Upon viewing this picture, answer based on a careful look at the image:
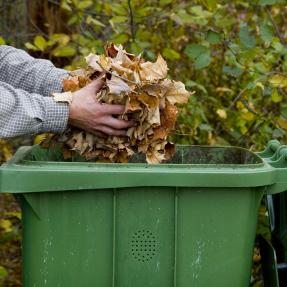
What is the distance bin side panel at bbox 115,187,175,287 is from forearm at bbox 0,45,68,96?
0.74 m

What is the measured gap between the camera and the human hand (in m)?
2.15

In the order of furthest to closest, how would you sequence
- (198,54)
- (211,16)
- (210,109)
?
1. (210,109)
2. (211,16)
3. (198,54)

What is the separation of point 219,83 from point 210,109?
0.28 meters

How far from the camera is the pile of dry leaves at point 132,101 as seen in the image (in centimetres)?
215

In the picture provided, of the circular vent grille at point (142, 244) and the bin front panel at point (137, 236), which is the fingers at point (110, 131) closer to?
the bin front panel at point (137, 236)

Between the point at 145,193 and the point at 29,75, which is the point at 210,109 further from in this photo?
the point at 145,193

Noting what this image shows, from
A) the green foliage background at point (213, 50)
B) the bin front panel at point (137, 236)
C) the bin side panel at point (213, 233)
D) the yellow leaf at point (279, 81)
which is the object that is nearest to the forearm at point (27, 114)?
the bin front panel at point (137, 236)

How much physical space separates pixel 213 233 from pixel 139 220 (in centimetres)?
25

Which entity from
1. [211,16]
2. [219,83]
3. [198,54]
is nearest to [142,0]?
[211,16]

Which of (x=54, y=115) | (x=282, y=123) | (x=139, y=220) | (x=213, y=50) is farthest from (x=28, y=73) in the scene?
(x=213, y=50)

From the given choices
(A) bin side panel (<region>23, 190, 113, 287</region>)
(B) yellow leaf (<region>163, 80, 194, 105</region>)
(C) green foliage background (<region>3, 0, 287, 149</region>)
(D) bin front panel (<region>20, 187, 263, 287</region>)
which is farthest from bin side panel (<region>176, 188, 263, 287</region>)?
(C) green foliage background (<region>3, 0, 287, 149</region>)

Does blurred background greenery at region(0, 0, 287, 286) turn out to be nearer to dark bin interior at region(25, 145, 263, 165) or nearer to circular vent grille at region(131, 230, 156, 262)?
dark bin interior at region(25, 145, 263, 165)

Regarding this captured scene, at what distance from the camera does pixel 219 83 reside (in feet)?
14.4

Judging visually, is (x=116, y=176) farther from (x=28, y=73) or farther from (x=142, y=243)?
(x=28, y=73)
